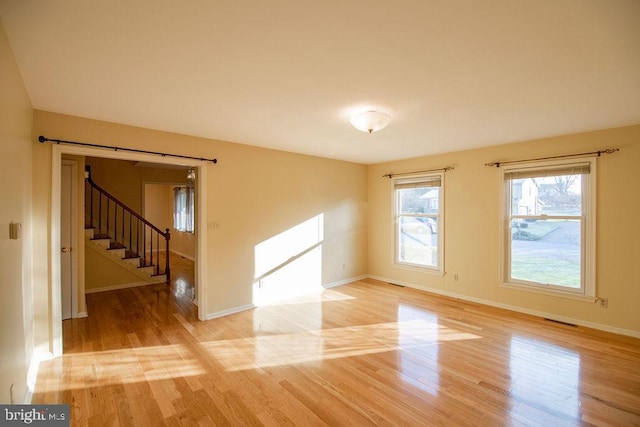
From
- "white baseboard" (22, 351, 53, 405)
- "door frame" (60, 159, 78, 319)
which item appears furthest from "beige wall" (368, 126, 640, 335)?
"white baseboard" (22, 351, 53, 405)

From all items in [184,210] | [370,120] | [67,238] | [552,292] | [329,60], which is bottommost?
[552,292]

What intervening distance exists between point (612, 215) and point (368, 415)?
3700 mm

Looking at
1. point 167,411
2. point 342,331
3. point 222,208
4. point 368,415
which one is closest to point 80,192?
point 222,208

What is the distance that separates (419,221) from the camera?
536 cm

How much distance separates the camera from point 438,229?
5.03 metres

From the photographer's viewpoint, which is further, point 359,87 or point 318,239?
point 318,239

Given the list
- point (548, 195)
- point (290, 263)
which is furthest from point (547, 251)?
point (290, 263)

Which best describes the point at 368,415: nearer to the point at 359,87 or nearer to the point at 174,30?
the point at 359,87

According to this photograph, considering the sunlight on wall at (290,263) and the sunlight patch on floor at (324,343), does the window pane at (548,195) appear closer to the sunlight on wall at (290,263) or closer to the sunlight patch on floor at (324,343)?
the sunlight patch on floor at (324,343)

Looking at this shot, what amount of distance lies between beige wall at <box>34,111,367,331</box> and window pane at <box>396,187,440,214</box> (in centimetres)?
94

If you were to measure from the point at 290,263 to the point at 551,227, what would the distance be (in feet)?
12.5

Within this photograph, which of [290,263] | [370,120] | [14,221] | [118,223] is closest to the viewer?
[14,221]

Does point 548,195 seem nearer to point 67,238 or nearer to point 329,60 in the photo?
point 329,60

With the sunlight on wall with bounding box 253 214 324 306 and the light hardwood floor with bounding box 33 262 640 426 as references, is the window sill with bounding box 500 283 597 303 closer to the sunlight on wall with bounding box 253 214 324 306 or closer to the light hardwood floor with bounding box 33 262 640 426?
the light hardwood floor with bounding box 33 262 640 426
